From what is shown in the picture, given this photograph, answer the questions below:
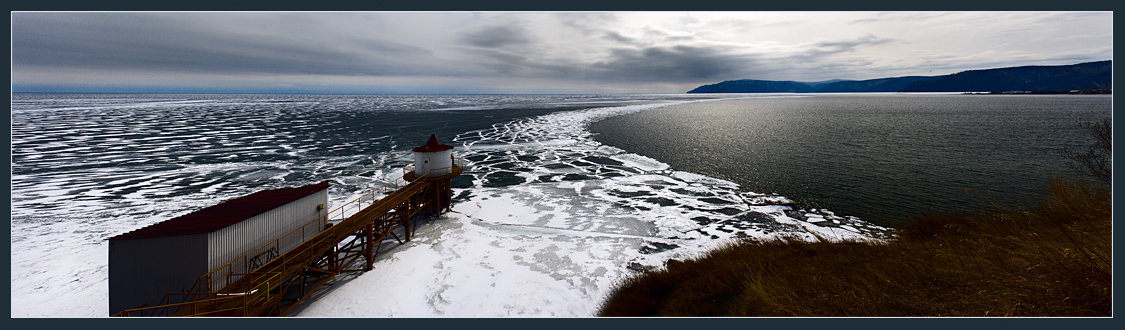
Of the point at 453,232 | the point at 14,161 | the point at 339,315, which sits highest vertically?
the point at 14,161

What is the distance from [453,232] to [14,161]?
111ft

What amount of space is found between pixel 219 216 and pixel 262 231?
1.06 m

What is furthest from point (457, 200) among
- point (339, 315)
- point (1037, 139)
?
point (1037, 139)

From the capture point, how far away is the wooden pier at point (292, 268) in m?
10.5

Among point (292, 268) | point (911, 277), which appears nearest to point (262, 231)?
point (292, 268)

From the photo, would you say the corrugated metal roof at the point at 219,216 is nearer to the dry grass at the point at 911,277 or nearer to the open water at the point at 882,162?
the dry grass at the point at 911,277

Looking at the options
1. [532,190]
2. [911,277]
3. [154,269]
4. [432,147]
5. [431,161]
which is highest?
[432,147]

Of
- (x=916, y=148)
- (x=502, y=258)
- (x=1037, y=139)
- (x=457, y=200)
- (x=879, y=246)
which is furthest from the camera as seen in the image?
(x=1037, y=139)

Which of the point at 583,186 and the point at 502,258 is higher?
the point at 583,186

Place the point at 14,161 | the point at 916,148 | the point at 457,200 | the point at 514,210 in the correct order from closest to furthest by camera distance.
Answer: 1. the point at 514,210
2. the point at 457,200
3. the point at 14,161
4. the point at 916,148

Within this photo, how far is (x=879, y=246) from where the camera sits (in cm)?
1253

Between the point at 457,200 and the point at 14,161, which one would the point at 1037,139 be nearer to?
the point at 457,200

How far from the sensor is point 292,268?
11.9 meters

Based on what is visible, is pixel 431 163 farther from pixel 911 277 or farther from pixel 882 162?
pixel 882 162
